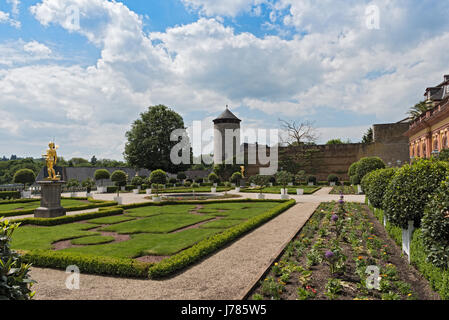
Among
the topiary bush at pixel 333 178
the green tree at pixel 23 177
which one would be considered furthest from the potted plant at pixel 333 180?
the green tree at pixel 23 177

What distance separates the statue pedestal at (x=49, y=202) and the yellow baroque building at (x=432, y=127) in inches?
732

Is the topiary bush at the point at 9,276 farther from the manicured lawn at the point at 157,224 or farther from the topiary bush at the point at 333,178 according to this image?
the topiary bush at the point at 333,178

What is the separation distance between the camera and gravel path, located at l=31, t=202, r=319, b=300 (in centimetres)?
436

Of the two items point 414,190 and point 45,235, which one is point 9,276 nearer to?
point 414,190

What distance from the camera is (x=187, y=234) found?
27.9ft

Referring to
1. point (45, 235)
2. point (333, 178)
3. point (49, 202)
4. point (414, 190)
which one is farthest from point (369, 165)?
point (45, 235)

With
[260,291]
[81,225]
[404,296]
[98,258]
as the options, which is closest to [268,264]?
[260,291]

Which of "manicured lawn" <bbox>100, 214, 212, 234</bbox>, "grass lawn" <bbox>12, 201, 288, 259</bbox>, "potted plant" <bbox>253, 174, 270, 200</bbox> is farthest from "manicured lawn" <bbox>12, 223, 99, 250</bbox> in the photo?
"potted plant" <bbox>253, 174, 270, 200</bbox>

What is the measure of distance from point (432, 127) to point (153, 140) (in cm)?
2769

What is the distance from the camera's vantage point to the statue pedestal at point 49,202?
11.6 m

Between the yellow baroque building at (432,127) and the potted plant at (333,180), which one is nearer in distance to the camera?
the yellow baroque building at (432,127)

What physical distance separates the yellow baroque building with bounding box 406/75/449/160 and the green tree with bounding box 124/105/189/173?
82.4ft

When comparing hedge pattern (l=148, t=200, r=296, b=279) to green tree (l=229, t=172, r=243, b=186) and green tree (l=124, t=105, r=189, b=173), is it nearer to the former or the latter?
green tree (l=229, t=172, r=243, b=186)
